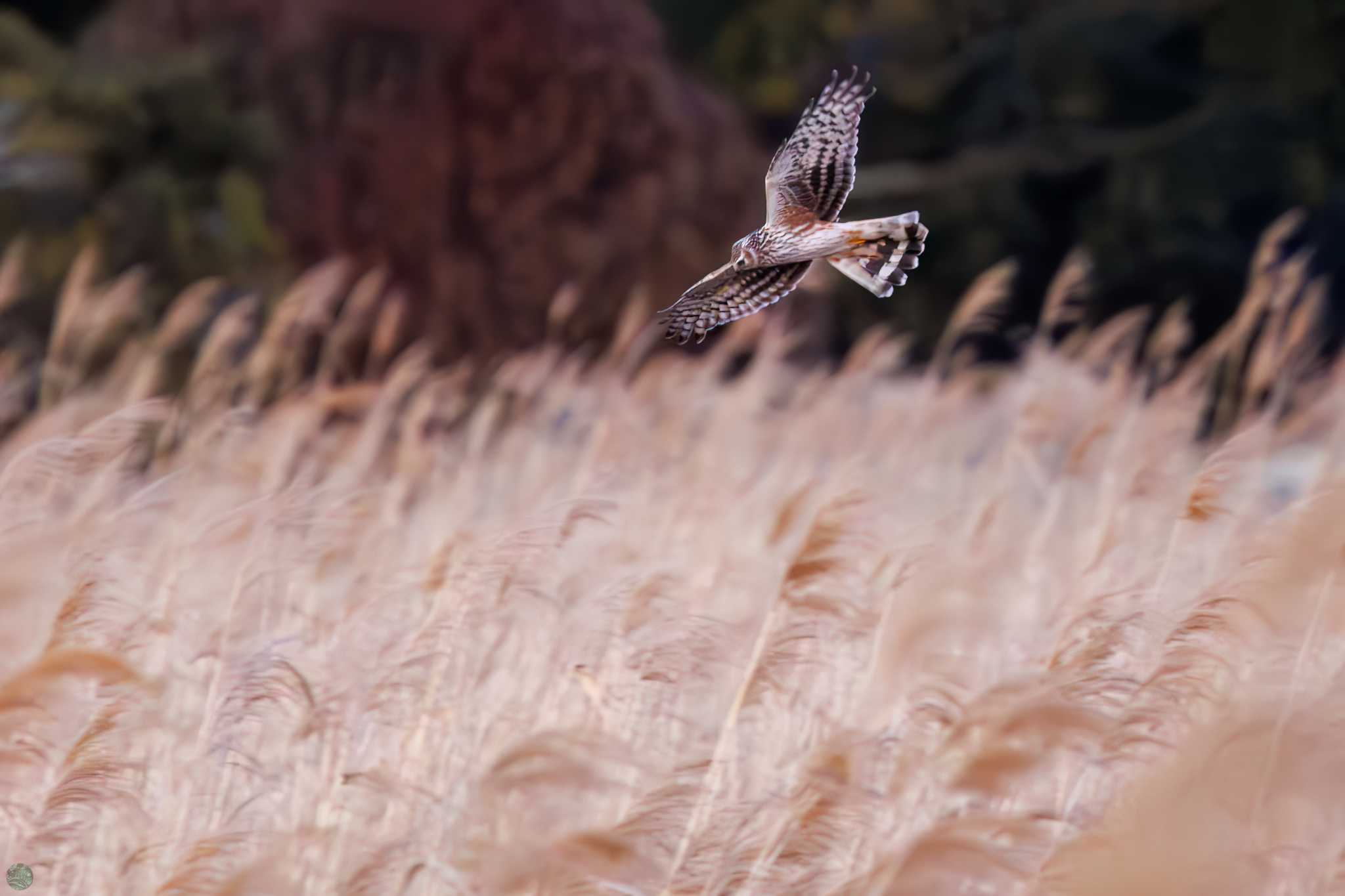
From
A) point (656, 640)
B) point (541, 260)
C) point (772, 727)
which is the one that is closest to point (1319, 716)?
point (656, 640)

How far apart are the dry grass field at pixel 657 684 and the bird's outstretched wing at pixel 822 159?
79 centimetres

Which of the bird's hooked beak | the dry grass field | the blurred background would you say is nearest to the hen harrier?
the bird's hooked beak

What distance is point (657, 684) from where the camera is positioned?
2.49m

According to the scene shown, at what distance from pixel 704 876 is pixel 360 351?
18.0 feet

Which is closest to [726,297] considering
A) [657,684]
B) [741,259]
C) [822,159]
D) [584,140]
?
[741,259]

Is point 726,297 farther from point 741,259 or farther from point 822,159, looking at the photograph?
point 822,159

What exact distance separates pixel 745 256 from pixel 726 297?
50mm

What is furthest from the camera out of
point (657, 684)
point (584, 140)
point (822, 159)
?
point (584, 140)

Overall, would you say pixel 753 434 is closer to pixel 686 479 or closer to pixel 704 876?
pixel 686 479

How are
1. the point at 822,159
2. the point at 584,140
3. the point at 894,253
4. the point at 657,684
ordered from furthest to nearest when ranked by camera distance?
the point at 584,140 → the point at 657,684 → the point at 822,159 → the point at 894,253

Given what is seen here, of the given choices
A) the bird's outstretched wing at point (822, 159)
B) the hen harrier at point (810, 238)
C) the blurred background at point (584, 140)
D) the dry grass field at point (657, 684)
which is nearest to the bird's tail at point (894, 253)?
the hen harrier at point (810, 238)

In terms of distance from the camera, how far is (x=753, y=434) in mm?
4957

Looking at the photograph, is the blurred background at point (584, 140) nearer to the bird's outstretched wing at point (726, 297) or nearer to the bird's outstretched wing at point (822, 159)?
the bird's outstretched wing at point (822, 159)

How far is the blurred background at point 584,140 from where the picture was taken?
6.71 meters
